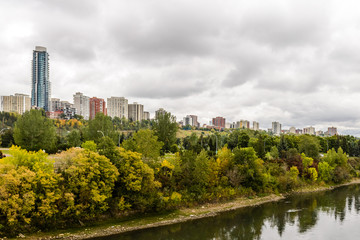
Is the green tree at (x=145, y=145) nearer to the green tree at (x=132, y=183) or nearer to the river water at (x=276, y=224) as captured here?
the green tree at (x=132, y=183)

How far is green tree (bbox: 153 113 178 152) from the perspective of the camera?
63750mm

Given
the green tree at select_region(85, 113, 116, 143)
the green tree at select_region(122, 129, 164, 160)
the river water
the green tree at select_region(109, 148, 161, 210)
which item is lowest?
the river water

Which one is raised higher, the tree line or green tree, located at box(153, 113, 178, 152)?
green tree, located at box(153, 113, 178, 152)

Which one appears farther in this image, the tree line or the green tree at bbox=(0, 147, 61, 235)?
the tree line

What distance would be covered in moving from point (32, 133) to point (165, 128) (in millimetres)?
30556

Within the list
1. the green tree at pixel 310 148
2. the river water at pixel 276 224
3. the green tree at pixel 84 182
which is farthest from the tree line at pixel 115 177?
the green tree at pixel 310 148

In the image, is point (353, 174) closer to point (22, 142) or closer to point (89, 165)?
point (89, 165)

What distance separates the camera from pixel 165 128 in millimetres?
63906

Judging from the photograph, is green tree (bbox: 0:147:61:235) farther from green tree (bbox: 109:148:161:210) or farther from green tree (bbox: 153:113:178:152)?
green tree (bbox: 153:113:178:152)

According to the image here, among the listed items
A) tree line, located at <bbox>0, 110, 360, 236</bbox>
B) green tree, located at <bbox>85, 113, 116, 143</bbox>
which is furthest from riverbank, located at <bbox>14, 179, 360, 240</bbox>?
green tree, located at <bbox>85, 113, 116, 143</bbox>

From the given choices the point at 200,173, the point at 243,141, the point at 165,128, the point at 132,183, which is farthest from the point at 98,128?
the point at 243,141

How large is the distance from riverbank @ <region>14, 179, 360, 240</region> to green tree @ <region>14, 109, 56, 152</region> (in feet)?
105

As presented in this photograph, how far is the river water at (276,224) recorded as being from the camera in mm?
32594

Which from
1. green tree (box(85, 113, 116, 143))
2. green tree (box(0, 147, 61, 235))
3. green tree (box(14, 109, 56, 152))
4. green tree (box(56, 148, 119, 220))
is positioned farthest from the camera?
green tree (box(85, 113, 116, 143))
